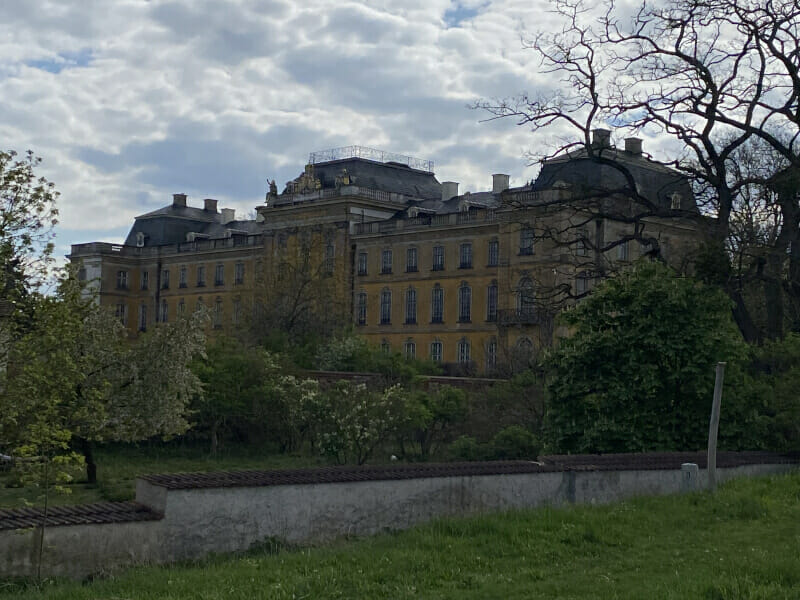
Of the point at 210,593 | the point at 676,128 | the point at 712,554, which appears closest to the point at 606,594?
the point at 712,554

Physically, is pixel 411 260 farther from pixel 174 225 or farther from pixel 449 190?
pixel 174 225

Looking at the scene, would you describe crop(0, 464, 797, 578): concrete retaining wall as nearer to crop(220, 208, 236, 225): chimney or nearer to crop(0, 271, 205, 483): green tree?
crop(0, 271, 205, 483): green tree

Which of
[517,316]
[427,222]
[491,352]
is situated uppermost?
[427,222]

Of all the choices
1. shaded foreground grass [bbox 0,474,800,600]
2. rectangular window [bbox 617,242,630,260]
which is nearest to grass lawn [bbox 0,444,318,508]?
shaded foreground grass [bbox 0,474,800,600]

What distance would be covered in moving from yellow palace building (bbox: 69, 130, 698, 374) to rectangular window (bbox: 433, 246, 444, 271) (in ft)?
0.31

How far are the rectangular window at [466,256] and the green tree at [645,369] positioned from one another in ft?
141

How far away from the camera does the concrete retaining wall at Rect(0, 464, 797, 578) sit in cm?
1217

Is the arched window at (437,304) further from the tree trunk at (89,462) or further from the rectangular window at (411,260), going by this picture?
the tree trunk at (89,462)

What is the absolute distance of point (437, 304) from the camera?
68.7m

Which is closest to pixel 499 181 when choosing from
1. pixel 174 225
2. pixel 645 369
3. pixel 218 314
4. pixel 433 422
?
pixel 218 314

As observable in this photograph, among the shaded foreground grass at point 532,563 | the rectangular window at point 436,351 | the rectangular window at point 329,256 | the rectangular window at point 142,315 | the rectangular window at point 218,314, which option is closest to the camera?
the shaded foreground grass at point 532,563

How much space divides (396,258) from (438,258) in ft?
11.6

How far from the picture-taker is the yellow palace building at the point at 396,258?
59.8m

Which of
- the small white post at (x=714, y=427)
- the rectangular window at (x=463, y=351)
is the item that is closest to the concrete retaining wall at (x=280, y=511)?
the small white post at (x=714, y=427)
